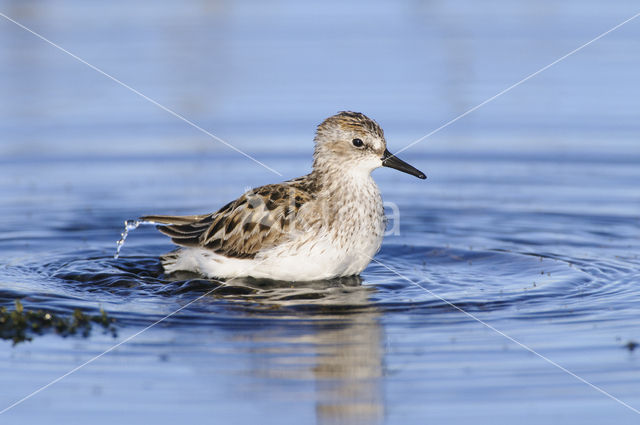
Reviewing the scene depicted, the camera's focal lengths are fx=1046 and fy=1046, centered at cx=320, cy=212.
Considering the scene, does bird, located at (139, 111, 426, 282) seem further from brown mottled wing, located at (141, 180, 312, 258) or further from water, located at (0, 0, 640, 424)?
water, located at (0, 0, 640, 424)

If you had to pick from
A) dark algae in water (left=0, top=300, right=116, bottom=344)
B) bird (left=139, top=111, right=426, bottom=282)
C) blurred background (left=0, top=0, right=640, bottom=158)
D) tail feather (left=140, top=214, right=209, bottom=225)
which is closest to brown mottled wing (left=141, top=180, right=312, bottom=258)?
bird (left=139, top=111, right=426, bottom=282)

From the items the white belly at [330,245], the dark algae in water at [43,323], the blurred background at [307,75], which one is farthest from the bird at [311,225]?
the blurred background at [307,75]

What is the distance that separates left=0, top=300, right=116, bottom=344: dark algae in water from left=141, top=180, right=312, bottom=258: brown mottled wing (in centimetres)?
177

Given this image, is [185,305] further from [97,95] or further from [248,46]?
[248,46]

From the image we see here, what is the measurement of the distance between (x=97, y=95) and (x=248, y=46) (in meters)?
3.49

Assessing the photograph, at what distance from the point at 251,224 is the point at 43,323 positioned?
2336mm

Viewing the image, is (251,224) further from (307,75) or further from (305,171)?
(307,75)

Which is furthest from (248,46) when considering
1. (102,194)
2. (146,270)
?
(146,270)

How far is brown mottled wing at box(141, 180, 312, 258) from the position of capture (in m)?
9.97

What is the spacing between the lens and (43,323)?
8672 mm

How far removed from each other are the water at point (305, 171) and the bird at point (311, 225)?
10.2 inches

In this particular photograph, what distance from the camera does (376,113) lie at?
15.7 meters

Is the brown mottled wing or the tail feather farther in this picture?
the tail feather

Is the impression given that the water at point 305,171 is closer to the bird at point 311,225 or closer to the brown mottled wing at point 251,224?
the bird at point 311,225
